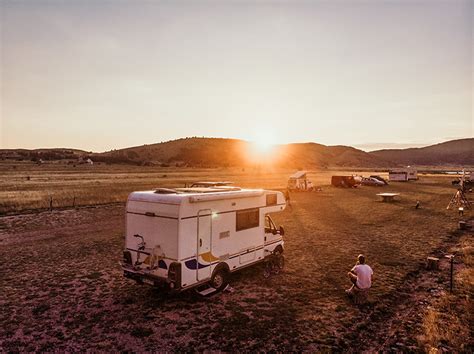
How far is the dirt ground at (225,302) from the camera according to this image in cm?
822

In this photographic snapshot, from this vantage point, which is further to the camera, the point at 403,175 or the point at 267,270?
the point at 403,175

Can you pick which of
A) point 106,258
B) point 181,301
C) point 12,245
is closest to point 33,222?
point 12,245

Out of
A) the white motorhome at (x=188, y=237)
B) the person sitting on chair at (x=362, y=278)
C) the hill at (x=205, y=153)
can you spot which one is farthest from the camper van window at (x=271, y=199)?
the hill at (x=205, y=153)

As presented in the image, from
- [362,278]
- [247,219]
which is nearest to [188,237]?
[247,219]

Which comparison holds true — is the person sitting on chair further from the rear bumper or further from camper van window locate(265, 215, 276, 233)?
the rear bumper

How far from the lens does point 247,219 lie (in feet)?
39.5

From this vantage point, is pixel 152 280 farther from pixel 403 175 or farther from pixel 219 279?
pixel 403 175

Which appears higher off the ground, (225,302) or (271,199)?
(271,199)

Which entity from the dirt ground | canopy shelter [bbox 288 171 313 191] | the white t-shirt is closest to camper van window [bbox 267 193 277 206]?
the dirt ground

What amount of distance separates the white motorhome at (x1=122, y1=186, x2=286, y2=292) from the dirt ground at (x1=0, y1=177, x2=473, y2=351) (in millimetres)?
958

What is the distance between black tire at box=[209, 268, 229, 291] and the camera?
34.8 feet

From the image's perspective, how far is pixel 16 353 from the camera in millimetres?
7578

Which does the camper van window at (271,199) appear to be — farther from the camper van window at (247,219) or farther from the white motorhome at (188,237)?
the white motorhome at (188,237)

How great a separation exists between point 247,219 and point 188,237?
2.97 m
